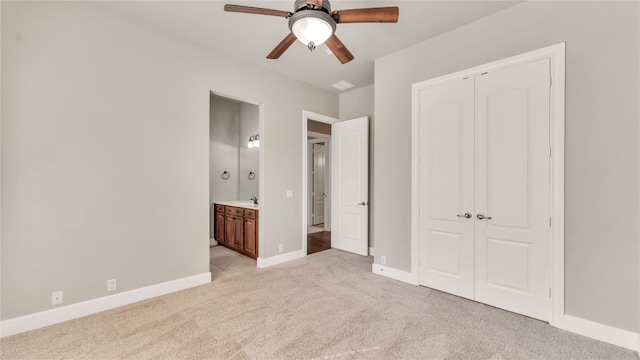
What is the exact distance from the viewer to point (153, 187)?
2.93 metres

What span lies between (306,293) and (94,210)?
7.66 ft

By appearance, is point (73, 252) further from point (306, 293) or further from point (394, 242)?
point (394, 242)

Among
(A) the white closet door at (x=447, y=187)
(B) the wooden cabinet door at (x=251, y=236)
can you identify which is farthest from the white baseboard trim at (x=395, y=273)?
Answer: (B) the wooden cabinet door at (x=251, y=236)

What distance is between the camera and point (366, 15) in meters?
1.87

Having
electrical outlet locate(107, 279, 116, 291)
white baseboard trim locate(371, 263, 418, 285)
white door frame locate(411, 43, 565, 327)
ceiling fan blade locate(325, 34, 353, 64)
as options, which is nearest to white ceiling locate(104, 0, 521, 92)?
ceiling fan blade locate(325, 34, 353, 64)

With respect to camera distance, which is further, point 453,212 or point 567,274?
point 453,212

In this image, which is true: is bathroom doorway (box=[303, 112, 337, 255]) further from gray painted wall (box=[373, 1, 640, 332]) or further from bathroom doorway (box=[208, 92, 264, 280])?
gray painted wall (box=[373, 1, 640, 332])

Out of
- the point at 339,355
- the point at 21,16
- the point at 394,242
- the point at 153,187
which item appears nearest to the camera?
the point at 339,355

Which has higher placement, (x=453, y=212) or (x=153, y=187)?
(x=153, y=187)

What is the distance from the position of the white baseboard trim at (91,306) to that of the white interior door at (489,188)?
Answer: 293 centimetres

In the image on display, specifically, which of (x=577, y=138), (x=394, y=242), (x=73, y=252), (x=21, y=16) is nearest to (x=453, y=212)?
(x=394, y=242)

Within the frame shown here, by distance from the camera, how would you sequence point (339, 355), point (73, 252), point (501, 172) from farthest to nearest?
point (501, 172)
point (73, 252)
point (339, 355)

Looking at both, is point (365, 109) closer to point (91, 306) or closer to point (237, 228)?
point (237, 228)

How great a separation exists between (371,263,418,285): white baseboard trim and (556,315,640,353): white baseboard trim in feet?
4.47
